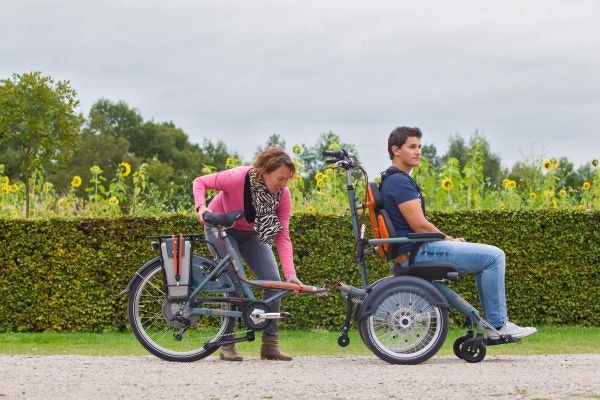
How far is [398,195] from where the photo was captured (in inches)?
295

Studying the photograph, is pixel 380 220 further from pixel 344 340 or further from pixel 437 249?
pixel 344 340

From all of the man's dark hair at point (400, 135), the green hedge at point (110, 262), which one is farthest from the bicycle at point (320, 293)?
the green hedge at point (110, 262)

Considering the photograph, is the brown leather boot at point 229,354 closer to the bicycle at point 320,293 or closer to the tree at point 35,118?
the bicycle at point 320,293

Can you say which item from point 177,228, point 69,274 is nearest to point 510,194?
point 177,228

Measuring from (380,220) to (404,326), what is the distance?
31.9 inches

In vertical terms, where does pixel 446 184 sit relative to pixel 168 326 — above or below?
above

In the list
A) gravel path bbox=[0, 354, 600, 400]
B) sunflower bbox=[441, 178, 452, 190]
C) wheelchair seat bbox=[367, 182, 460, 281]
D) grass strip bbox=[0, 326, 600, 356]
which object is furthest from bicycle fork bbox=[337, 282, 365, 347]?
sunflower bbox=[441, 178, 452, 190]

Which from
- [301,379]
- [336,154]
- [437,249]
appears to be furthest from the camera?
[336,154]

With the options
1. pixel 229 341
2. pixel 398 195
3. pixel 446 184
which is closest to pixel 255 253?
pixel 229 341

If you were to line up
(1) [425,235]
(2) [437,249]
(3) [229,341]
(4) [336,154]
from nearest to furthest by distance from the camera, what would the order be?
1. (1) [425,235]
2. (2) [437,249]
3. (3) [229,341]
4. (4) [336,154]

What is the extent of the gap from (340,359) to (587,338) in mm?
4555

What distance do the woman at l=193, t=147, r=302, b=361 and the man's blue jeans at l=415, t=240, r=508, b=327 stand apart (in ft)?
3.54

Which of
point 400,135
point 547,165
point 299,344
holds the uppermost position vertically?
point 547,165

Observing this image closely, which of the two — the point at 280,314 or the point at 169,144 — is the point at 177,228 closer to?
the point at 280,314
